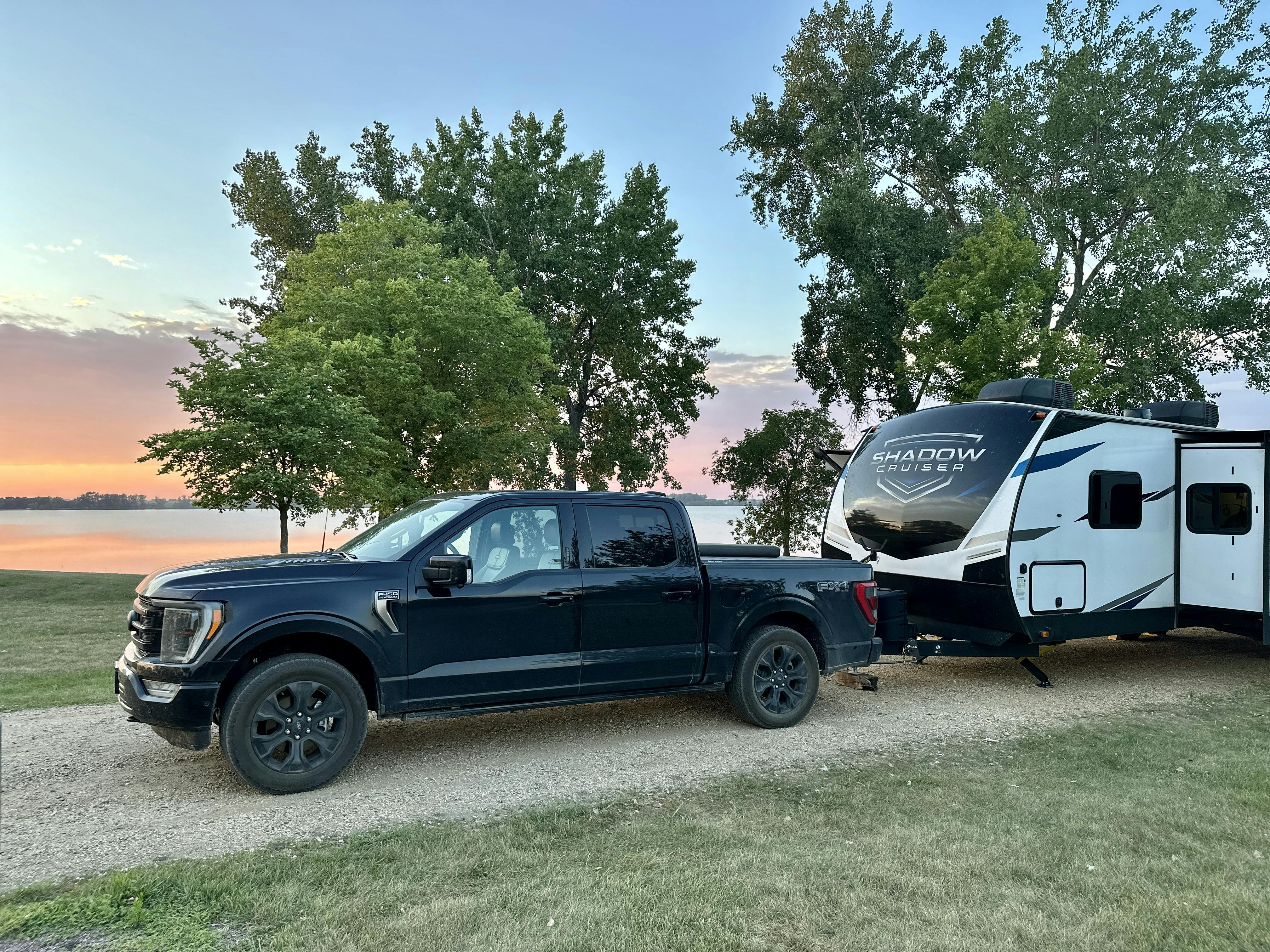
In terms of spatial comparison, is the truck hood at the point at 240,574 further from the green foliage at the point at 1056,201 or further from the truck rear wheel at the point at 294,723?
the green foliage at the point at 1056,201

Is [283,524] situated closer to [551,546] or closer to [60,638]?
[60,638]

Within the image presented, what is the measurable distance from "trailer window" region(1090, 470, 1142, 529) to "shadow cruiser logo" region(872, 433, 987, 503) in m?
1.35

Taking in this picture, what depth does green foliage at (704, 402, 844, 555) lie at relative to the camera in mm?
34469

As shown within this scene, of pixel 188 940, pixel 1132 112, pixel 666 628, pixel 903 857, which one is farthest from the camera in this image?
pixel 1132 112

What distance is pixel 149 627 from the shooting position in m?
5.70

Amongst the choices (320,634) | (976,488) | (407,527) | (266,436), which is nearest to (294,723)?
(320,634)

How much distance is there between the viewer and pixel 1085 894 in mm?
4207

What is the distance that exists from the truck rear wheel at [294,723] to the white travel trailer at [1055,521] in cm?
554

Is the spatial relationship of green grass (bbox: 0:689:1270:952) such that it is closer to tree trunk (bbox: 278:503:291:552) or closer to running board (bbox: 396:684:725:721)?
running board (bbox: 396:684:725:721)

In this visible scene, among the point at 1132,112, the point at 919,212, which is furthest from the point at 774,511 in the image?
the point at 1132,112

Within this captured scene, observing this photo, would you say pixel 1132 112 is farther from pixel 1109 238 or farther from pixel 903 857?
pixel 903 857

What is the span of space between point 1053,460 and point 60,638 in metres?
15.0

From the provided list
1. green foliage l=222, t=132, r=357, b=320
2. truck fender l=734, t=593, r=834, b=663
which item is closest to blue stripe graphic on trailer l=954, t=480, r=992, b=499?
truck fender l=734, t=593, r=834, b=663

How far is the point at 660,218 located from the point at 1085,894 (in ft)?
122
